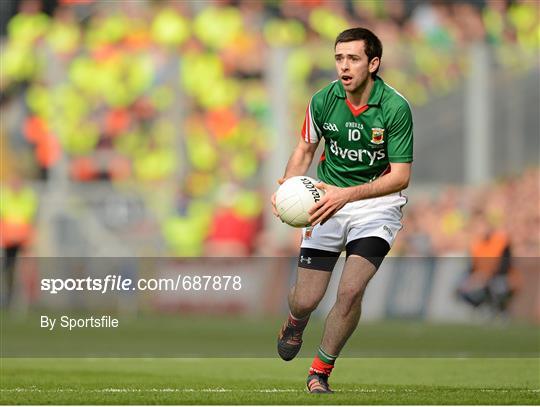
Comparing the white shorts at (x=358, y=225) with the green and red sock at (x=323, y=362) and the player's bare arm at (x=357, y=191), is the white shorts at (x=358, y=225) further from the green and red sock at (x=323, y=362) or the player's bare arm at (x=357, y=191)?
the green and red sock at (x=323, y=362)

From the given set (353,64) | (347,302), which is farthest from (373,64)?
(347,302)

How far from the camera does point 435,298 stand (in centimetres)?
2183

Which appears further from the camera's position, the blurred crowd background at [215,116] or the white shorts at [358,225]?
the blurred crowd background at [215,116]

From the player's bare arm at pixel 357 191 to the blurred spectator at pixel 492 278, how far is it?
11.5 m

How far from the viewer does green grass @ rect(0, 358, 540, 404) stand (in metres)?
9.38

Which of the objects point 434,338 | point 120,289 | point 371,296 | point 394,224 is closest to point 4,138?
point 120,289

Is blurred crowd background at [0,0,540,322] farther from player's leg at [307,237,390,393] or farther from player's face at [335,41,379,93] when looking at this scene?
player's face at [335,41,379,93]

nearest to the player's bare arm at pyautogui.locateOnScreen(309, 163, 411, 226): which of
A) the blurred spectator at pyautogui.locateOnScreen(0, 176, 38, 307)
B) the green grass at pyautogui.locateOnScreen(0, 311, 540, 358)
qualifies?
the green grass at pyautogui.locateOnScreen(0, 311, 540, 358)

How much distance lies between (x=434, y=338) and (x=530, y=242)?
4982 millimetres

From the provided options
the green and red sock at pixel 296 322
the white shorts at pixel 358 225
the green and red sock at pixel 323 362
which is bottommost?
the green and red sock at pixel 323 362

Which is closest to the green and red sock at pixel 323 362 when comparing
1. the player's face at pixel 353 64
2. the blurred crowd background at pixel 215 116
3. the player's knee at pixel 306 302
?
the player's knee at pixel 306 302

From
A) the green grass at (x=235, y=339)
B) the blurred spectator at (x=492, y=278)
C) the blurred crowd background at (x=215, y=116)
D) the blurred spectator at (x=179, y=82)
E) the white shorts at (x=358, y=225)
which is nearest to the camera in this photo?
the white shorts at (x=358, y=225)

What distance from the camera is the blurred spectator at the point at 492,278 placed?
826 inches

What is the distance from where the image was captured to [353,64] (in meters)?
9.52
